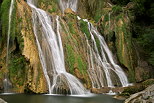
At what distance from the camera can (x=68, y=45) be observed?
20.6m

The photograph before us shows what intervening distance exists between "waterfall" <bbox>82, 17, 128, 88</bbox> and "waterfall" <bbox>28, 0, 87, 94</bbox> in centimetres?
231

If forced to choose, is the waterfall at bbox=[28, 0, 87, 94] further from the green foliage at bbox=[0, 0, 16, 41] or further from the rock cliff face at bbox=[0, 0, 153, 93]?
the green foliage at bbox=[0, 0, 16, 41]

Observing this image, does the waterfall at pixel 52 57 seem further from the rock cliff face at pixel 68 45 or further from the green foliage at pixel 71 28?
the green foliage at pixel 71 28

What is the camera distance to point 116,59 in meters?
23.7

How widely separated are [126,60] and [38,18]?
8683mm

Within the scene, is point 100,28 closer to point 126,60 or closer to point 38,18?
point 126,60

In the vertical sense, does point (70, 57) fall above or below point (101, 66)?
above

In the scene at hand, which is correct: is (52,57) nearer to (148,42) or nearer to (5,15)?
(5,15)

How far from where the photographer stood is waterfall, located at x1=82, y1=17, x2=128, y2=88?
65.6ft

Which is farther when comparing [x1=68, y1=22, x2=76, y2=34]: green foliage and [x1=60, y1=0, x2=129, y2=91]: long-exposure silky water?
[x1=68, y1=22, x2=76, y2=34]: green foliage

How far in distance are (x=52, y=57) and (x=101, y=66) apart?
434cm

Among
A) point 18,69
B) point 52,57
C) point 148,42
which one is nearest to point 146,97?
point 52,57

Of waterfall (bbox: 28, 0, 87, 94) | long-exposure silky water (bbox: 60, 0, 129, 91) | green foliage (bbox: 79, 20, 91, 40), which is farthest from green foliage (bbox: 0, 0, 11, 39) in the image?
long-exposure silky water (bbox: 60, 0, 129, 91)

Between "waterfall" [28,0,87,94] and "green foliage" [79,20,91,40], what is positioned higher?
"green foliage" [79,20,91,40]
